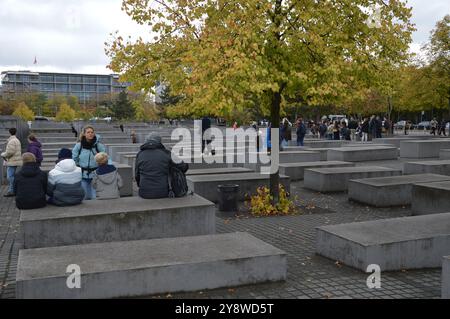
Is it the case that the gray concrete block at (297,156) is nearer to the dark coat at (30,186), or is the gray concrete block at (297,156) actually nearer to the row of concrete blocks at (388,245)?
the row of concrete blocks at (388,245)

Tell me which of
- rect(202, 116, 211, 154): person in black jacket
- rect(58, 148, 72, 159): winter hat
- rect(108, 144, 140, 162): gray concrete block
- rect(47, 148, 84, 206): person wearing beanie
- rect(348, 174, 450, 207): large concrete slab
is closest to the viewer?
rect(47, 148, 84, 206): person wearing beanie

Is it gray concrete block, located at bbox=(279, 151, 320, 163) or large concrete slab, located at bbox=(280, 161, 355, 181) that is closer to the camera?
large concrete slab, located at bbox=(280, 161, 355, 181)

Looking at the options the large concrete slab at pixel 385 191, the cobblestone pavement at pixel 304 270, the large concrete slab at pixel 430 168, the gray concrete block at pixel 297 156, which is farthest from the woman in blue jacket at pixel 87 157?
the gray concrete block at pixel 297 156

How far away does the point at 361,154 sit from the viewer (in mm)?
21875

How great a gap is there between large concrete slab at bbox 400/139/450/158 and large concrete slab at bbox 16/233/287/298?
19.1 meters

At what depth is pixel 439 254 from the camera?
283 inches

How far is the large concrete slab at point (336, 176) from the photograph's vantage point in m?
14.4

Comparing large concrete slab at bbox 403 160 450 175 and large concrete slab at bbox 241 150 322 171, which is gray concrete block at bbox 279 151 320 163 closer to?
large concrete slab at bbox 241 150 322 171

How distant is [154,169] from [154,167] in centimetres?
4

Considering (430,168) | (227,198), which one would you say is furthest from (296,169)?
(227,198)

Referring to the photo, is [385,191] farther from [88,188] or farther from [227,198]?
[88,188]

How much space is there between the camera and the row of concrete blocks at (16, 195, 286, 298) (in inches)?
218

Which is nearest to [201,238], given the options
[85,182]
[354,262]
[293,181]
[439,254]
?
[354,262]

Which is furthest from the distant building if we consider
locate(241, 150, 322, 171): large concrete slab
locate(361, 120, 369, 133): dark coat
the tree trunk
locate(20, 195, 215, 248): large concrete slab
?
locate(20, 195, 215, 248): large concrete slab
